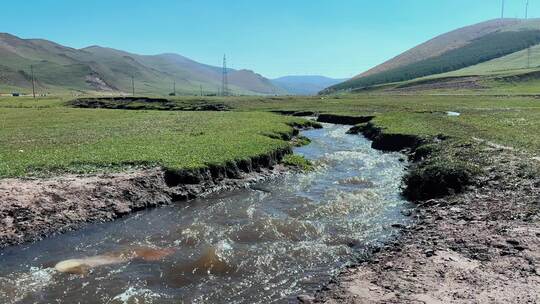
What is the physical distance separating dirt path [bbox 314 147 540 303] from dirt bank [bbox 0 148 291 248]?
11.5m

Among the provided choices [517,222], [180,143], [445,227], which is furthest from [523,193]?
[180,143]

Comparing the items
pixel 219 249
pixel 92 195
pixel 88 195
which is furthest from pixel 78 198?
pixel 219 249

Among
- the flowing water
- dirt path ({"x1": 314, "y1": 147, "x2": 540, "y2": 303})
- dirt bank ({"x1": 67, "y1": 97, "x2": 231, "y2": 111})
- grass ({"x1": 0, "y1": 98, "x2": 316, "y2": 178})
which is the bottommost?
the flowing water

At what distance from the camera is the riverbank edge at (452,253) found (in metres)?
12.8

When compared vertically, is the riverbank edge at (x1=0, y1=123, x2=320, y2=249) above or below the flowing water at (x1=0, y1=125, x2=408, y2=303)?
above

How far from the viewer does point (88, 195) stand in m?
21.8

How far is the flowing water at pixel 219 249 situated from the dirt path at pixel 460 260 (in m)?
1.42

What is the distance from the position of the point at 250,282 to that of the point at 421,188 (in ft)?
43.9

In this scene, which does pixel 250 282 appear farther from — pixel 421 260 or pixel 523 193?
pixel 523 193

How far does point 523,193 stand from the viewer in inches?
832

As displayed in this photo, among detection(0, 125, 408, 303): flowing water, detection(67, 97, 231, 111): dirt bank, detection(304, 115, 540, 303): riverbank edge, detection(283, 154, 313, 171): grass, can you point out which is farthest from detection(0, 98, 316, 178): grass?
detection(67, 97, 231, 111): dirt bank

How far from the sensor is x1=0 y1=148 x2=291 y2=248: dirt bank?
62.3ft

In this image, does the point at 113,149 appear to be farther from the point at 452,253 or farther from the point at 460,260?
the point at 460,260

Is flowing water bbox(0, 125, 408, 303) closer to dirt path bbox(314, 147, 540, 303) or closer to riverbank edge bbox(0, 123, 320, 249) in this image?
riverbank edge bbox(0, 123, 320, 249)
